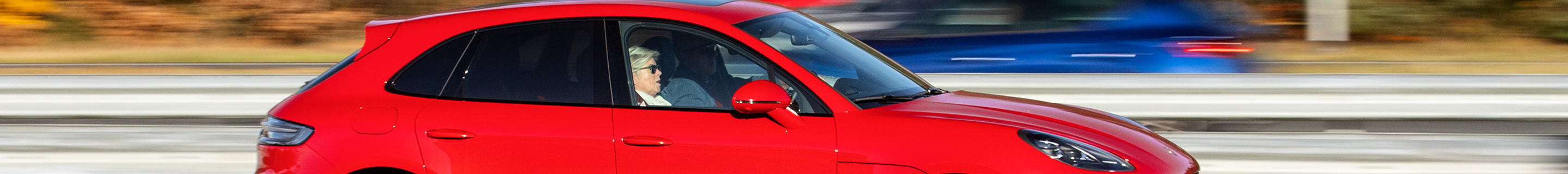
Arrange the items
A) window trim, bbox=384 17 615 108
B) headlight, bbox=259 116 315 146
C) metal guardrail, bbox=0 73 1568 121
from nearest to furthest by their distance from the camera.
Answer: window trim, bbox=384 17 615 108
headlight, bbox=259 116 315 146
metal guardrail, bbox=0 73 1568 121

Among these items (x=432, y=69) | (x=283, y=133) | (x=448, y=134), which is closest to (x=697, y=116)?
(x=448, y=134)

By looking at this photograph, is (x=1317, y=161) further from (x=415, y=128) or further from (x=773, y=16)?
(x=415, y=128)

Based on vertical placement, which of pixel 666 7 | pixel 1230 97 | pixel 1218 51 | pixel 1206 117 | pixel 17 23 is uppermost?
pixel 17 23

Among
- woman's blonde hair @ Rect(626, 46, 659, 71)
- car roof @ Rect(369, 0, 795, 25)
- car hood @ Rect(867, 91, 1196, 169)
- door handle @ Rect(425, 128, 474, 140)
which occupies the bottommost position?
car hood @ Rect(867, 91, 1196, 169)

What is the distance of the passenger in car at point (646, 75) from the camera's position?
3744 millimetres

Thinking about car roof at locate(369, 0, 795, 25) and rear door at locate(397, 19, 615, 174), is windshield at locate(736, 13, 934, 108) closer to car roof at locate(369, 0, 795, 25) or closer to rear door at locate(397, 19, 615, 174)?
car roof at locate(369, 0, 795, 25)

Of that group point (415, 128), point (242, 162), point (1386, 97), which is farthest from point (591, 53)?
point (1386, 97)

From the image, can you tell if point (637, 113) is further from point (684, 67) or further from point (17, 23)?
point (17, 23)

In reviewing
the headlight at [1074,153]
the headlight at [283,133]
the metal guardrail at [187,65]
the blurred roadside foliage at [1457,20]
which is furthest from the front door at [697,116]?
the blurred roadside foliage at [1457,20]

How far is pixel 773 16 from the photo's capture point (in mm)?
4238

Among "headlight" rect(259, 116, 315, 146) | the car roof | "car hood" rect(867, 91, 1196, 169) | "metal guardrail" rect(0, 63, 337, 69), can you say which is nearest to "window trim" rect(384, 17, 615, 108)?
the car roof

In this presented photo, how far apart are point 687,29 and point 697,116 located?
32 cm

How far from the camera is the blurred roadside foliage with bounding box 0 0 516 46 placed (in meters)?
21.6

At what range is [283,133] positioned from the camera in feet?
12.8
